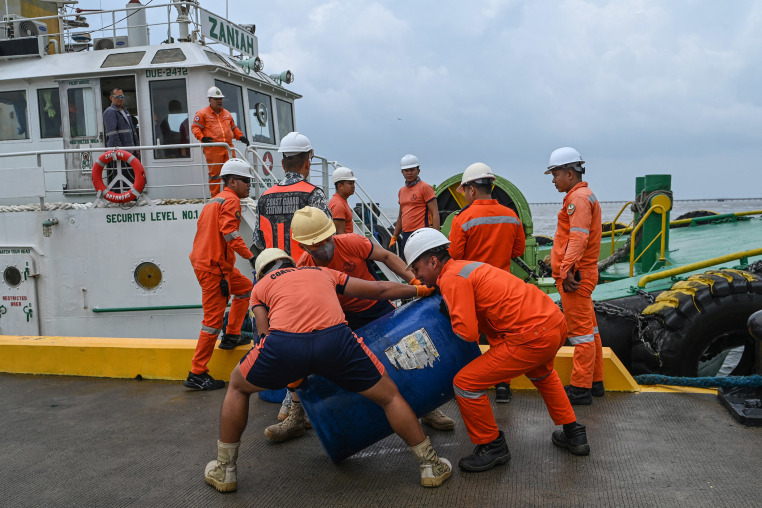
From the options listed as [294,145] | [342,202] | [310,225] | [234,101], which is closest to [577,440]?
[310,225]

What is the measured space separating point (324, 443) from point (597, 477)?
1.43 m

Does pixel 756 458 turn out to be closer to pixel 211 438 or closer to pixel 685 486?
pixel 685 486

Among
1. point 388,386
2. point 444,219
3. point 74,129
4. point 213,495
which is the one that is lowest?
point 213,495

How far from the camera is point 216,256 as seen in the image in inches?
202

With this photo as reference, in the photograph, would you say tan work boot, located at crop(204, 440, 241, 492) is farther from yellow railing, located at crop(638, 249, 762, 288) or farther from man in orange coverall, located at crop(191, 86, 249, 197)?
man in orange coverall, located at crop(191, 86, 249, 197)

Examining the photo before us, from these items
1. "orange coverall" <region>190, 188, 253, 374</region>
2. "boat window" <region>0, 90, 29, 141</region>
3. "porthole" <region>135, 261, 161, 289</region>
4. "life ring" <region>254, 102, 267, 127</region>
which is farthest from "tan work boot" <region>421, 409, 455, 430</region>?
"boat window" <region>0, 90, 29, 141</region>

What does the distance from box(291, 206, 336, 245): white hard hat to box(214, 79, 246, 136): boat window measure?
20.4 ft

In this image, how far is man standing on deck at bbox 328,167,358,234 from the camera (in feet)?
21.8

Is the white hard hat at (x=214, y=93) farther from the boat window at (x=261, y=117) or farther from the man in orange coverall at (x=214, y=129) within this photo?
the boat window at (x=261, y=117)

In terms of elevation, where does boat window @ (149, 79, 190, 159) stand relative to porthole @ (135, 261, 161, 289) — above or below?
above

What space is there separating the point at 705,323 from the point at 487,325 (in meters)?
2.76

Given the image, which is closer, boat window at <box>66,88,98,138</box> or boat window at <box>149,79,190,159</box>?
boat window at <box>149,79,190,159</box>

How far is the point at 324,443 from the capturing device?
3500 millimetres

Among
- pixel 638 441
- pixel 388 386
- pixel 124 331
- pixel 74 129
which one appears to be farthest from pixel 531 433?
pixel 74 129
